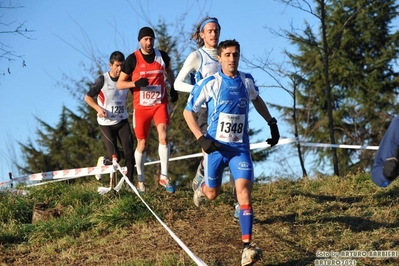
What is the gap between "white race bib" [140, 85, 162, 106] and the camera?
31.9 feet

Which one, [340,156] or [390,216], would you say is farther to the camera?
[340,156]

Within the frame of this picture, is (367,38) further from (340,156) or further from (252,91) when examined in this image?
(252,91)

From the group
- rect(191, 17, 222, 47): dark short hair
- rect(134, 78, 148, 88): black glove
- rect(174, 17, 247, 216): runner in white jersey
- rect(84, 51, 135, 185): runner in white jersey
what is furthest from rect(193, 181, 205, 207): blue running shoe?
rect(84, 51, 135, 185): runner in white jersey

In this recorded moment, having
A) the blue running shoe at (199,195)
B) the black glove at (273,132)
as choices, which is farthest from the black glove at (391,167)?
the blue running shoe at (199,195)

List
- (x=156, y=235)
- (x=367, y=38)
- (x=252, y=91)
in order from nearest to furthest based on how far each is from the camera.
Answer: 1. (x=252, y=91)
2. (x=156, y=235)
3. (x=367, y=38)

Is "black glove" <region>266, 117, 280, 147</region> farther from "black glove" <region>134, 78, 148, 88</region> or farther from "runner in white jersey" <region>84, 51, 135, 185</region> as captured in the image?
"runner in white jersey" <region>84, 51, 135, 185</region>

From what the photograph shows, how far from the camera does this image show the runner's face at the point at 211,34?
868 centimetres

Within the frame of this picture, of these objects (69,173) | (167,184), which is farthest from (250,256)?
(69,173)

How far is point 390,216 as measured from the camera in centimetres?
834

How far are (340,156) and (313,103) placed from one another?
283 centimetres

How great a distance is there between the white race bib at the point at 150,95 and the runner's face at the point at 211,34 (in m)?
1.32

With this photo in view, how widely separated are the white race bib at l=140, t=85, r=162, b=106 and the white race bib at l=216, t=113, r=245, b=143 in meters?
2.87

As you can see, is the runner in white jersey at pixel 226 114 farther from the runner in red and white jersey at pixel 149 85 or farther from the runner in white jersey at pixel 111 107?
the runner in white jersey at pixel 111 107

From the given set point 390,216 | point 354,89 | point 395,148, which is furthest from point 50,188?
point 354,89
